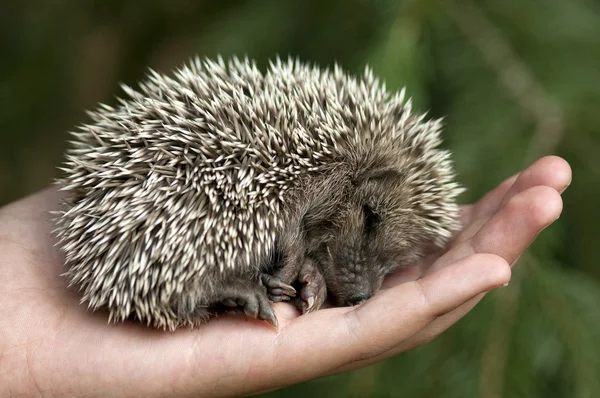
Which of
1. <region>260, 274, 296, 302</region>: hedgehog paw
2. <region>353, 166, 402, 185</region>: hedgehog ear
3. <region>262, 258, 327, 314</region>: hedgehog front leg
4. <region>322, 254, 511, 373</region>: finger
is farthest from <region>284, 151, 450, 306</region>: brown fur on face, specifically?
<region>322, 254, 511, 373</region>: finger

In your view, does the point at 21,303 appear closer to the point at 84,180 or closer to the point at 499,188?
the point at 84,180

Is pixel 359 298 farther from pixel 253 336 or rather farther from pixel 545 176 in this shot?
pixel 545 176

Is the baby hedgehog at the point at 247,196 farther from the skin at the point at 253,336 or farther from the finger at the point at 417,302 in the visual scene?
the finger at the point at 417,302

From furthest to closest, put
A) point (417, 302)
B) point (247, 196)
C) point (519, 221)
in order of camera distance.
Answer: point (247, 196), point (519, 221), point (417, 302)

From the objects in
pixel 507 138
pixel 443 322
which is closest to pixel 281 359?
pixel 443 322

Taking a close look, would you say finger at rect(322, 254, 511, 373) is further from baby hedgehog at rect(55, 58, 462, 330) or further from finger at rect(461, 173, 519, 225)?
finger at rect(461, 173, 519, 225)

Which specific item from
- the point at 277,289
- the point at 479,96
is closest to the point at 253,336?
the point at 277,289

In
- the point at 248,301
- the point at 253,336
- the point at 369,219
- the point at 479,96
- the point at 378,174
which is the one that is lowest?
the point at 253,336
